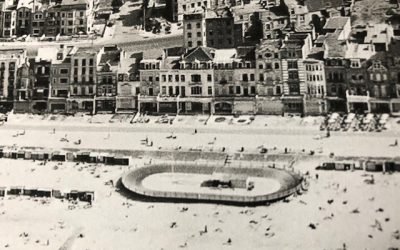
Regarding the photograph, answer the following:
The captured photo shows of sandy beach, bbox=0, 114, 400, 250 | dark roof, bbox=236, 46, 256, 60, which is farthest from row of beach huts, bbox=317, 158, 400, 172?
dark roof, bbox=236, 46, 256, 60

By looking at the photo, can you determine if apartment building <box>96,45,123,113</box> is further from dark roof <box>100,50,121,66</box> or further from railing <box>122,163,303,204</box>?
railing <box>122,163,303,204</box>

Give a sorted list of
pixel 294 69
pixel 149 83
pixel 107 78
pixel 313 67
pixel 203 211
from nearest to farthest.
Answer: pixel 203 211
pixel 313 67
pixel 294 69
pixel 149 83
pixel 107 78

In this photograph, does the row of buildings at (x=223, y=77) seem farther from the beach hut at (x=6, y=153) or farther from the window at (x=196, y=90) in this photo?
the beach hut at (x=6, y=153)

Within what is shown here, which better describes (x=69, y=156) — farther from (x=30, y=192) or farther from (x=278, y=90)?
(x=278, y=90)

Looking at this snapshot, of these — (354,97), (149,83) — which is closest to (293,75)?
(354,97)

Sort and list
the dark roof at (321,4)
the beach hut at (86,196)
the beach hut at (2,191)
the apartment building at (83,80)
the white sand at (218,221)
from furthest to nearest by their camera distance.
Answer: the dark roof at (321,4) → the apartment building at (83,80) → the beach hut at (2,191) → the beach hut at (86,196) → the white sand at (218,221)

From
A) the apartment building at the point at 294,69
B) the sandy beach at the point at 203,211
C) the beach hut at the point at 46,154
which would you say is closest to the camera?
the sandy beach at the point at 203,211

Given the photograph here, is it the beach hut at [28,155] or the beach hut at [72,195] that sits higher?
the beach hut at [28,155]

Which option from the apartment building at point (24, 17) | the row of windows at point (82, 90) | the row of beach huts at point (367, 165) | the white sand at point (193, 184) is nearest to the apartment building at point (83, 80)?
the row of windows at point (82, 90)
